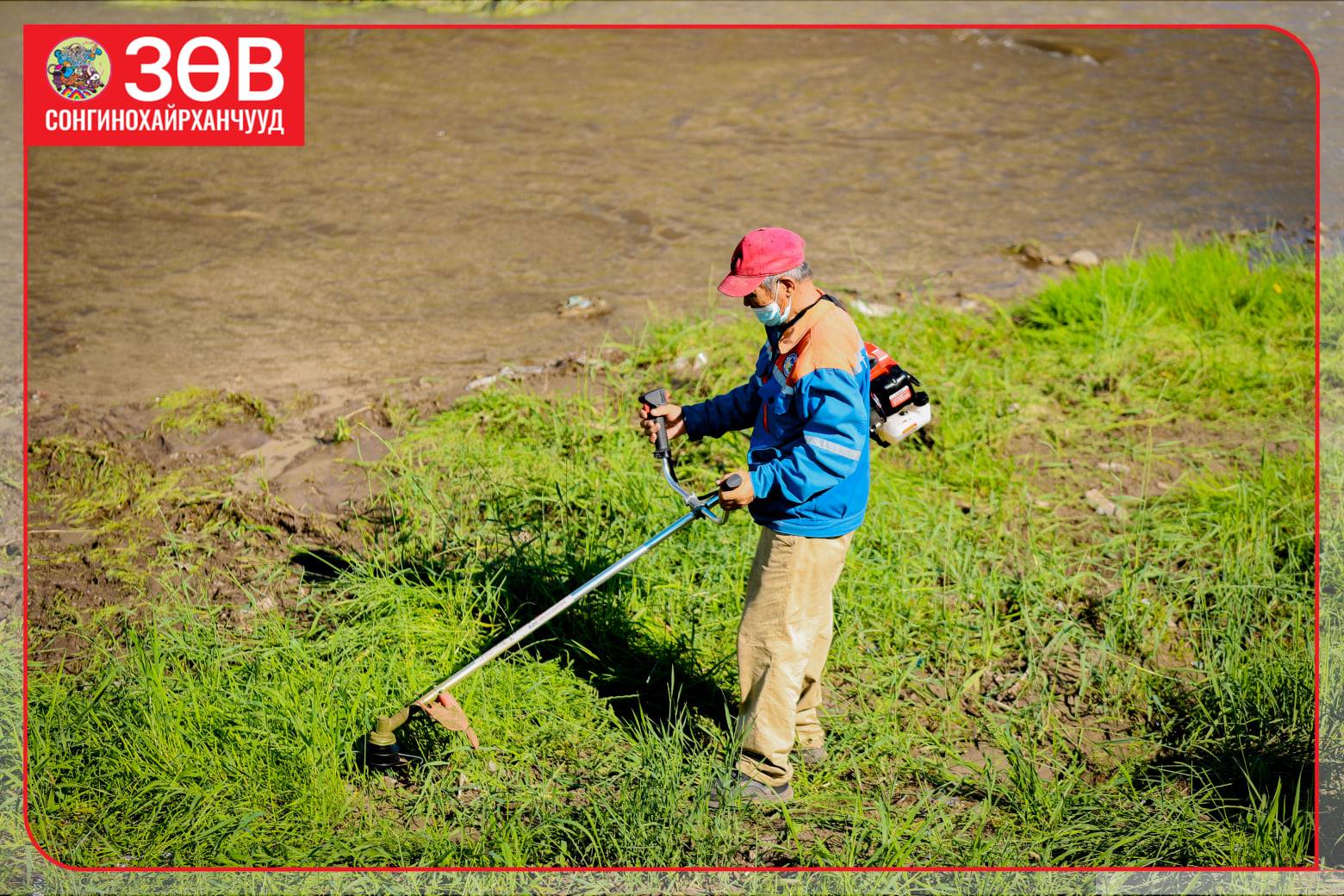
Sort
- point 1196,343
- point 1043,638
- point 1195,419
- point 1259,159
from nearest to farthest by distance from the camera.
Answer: point 1043,638 < point 1195,419 < point 1196,343 < point 1259,159

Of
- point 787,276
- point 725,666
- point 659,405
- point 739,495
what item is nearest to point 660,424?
point 659,405

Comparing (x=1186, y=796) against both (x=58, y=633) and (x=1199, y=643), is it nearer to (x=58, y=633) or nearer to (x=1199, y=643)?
(x=1199, y=643)

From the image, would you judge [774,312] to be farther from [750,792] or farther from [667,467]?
[750,792]

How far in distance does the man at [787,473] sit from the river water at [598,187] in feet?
8.96

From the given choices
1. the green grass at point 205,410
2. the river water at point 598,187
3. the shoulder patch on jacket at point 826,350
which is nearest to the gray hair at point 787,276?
the shoulder patch on jacket at point 826,350

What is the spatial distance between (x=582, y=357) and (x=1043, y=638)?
2638 mm

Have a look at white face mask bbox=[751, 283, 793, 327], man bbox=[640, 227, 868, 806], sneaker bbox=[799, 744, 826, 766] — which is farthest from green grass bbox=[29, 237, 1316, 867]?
white face mask bbox=[751, 283, 793, 327]

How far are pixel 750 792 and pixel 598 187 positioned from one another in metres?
5.66

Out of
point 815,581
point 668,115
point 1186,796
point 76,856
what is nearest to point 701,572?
point 815,581

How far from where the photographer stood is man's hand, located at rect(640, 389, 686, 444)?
3.74 m

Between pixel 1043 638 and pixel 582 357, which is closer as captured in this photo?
pixel 1043 638

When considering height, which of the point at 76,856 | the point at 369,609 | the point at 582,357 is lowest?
the point at 76,856

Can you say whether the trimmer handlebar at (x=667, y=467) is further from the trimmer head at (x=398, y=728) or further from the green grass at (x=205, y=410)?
the green grass at (x=205, y=410)

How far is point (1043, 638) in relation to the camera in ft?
14.8
